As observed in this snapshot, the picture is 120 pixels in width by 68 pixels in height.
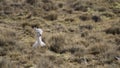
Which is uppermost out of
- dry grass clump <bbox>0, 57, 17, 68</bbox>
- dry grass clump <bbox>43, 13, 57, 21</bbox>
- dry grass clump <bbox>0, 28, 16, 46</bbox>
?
dry grass clump <bbox>0, 57, 17, 68</bbox>

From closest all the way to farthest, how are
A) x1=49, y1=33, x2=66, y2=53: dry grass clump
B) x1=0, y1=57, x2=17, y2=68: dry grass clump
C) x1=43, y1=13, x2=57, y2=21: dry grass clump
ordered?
1. x1=0, y1=57, x2=17, y2=68: dry grass clump
2. x1=49, y1=33, x2=66, y2=53: dry grass clump
3. x1=43, y1=13, x2=57, y2=21: dry grass clump

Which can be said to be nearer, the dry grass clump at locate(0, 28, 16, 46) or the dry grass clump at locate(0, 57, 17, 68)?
the dry grass clump at locate(0, 57, 17, 68)

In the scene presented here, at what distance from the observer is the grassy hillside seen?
8.22m

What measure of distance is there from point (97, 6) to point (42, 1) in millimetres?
3218

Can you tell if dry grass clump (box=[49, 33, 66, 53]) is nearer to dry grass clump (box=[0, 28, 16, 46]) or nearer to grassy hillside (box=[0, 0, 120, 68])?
grassy hillside (box=[0, 0, 120, 68])

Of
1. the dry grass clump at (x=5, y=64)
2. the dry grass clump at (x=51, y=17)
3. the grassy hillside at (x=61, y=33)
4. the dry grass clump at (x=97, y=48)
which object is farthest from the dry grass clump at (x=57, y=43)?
the dry grass clump at (x=51, y=17)

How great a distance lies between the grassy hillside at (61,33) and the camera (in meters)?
8.22

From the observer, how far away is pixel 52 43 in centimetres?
965

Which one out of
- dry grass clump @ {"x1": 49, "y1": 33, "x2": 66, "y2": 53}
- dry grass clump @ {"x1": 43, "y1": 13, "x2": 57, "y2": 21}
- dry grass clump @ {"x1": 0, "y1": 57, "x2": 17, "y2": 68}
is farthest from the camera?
dry grass clump @ {"x1": 43, "y1": 13, "x2": 57, "y2": 21}

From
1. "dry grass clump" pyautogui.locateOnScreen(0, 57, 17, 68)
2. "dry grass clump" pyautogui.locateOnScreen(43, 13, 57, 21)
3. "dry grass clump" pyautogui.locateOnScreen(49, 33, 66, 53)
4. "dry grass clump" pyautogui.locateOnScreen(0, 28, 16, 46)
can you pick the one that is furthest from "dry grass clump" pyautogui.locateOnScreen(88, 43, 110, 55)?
"dry grass clump" pyautogui.locateOnScreen(43, 13, 57, 21)

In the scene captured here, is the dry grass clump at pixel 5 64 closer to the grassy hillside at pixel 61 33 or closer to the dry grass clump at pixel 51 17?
the grassy hillside at pixel 61 33

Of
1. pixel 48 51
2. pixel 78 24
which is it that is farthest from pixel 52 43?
pixel 78 24

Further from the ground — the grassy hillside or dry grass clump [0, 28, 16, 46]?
dry grass clump [0, 28, 16, 46]

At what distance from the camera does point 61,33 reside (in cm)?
1076
